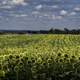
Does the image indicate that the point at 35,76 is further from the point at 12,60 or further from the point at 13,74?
the point at 12,60

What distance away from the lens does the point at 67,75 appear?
82.0ft

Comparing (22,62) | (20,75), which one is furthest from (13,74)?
(22,62)

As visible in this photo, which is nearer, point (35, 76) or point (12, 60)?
point (35, 76)

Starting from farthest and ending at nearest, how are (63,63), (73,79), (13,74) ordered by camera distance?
(63,63) < (13,74) < (73,79)

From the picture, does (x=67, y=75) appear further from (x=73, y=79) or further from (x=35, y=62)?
(x=35, y=62)

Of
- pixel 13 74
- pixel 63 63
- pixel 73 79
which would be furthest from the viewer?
pixel 63 63

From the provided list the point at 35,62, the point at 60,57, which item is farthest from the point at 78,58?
the point at 35,62

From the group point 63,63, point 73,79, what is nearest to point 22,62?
point 63,63

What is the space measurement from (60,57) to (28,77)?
16.2 feet

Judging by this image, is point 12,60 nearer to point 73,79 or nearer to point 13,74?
point 13,74

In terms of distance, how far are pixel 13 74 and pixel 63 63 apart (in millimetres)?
3650

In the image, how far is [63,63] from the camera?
2764cm

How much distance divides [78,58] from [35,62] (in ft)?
10.2

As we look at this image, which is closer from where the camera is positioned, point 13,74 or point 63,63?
point 13,74
